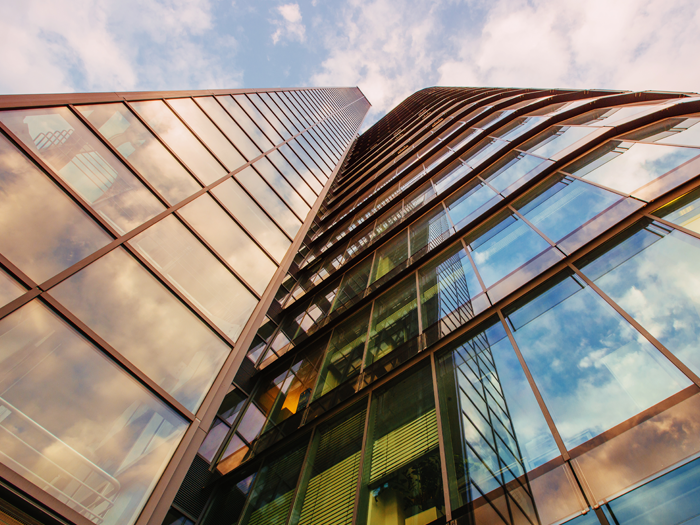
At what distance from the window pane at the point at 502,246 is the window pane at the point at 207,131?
22.5 feet

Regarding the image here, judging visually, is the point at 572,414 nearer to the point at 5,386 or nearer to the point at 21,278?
the point at 5,386

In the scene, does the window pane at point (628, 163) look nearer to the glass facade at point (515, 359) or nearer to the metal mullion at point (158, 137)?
the glass facade at point (515, 359)

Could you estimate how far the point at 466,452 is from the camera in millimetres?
5691

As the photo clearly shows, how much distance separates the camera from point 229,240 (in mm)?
8648

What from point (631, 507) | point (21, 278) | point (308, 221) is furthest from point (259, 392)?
point (631, 507)

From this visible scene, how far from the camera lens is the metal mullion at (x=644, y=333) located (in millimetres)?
4484

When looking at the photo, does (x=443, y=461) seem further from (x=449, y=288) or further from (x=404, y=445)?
(x=449, y=288)

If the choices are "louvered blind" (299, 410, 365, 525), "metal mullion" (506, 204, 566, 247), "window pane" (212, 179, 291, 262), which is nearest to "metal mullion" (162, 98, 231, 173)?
"window pane" (212, 179, 291, 262)

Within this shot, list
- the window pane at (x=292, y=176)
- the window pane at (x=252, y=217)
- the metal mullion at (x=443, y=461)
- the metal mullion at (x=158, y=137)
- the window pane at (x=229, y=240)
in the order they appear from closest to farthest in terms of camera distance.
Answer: the metal mullion at (x=443, y=461)
the window pane at (x=229, y=240)
the metal mullion at (x=158, y=137)
the window pane at (x=252, y=217)
the window pane at (x=292, y=176)

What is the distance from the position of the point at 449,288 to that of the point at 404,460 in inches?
172

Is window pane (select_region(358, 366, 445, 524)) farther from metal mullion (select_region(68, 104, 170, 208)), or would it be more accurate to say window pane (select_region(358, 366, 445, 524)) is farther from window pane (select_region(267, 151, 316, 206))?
window pane (select_region(267, 151, 316, 206))

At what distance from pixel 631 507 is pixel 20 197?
8.01 m

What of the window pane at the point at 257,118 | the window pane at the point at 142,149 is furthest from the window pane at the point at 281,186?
the window pane at the point at 142,149

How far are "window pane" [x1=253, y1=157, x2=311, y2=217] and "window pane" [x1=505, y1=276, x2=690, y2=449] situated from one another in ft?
27.6
